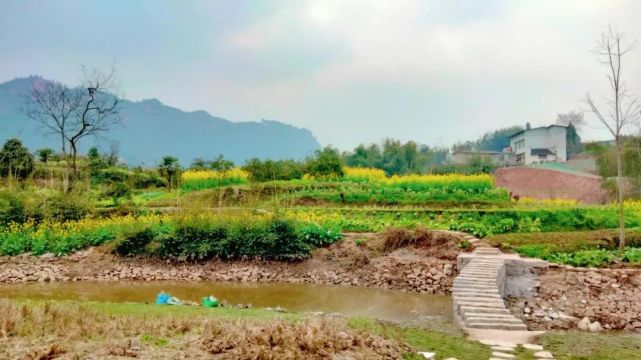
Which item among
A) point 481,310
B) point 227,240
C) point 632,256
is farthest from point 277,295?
point 632,256

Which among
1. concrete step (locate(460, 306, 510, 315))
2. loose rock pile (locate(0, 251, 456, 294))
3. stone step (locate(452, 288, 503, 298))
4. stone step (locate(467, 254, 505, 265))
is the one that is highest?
stone step (locate(467, 254, 505, 265))

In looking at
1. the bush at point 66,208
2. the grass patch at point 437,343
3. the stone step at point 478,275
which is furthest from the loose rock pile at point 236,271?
the grass patch at point 437,343

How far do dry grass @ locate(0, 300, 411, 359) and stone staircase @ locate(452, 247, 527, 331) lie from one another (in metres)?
2.80

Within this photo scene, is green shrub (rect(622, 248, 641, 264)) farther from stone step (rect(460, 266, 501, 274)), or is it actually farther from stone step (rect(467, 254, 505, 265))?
stone step (rect(460, 266, 501, 274))

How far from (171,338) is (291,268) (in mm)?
9397

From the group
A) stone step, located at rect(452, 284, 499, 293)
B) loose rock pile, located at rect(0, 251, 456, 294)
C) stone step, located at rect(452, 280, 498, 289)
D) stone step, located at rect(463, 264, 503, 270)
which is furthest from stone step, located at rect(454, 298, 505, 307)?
loose rock pile, located at rect(0, 251, 456, 294)

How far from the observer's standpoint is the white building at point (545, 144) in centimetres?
5077

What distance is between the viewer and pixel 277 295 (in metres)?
12.6

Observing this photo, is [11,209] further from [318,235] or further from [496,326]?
[496,326]

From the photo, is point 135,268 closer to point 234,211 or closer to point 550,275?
point 234,211

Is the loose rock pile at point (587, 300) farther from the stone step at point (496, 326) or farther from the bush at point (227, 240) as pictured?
the bush at point (227, 240)

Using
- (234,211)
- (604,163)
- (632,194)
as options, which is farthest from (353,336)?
(604,163)

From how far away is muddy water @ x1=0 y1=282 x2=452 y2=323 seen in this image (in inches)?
440

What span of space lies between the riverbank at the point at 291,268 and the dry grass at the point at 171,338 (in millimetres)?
7808
